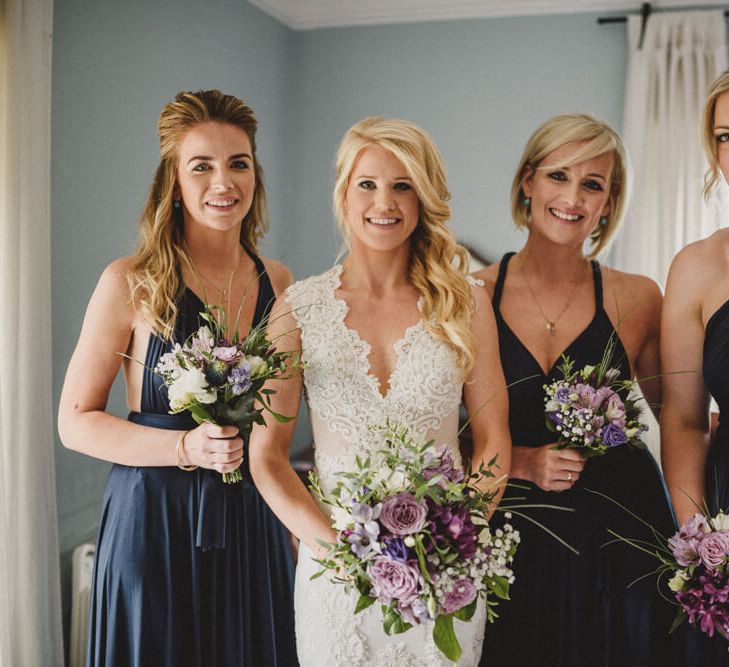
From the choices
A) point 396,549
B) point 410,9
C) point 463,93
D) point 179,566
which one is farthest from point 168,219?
point 410,9

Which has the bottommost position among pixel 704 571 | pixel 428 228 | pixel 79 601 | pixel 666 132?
pixel 79 601

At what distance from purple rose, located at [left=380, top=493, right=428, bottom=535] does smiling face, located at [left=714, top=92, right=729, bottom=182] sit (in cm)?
124

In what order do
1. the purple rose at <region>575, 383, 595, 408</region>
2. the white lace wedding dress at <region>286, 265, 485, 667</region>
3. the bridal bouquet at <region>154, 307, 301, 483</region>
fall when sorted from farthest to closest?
1. the purple rose at <region>575, 383, 595, 408</region>
2. the white lace wedding dress at <region>286, 265, 485, 667</region>
3. the bridal bouquet at <region>154, 307, 301, 483</region>

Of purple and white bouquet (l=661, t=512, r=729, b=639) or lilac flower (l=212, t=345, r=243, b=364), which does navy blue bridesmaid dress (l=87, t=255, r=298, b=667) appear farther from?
purple and white bouquet (l=661, t=512, r=729, b=639)

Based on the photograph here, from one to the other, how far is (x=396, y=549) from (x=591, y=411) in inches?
28.8

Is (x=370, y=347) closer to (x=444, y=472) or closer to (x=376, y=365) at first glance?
(x=376, y=365)

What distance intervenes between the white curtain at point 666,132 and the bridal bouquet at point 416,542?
355cm

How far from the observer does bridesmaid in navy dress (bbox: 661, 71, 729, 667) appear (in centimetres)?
200

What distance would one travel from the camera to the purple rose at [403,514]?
1.41 metres

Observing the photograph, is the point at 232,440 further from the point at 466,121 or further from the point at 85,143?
the point at 466,121

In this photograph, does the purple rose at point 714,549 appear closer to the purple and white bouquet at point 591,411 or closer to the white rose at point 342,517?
the purple and white bouquet at point 591,411

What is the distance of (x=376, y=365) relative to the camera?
6.44 ft

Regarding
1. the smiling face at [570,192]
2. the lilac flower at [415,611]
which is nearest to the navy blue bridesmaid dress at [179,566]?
the lilac flower at [415,611]

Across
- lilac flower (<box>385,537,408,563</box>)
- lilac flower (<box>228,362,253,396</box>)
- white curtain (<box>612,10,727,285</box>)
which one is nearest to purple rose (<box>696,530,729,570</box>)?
lilac flower (<box>385,537,408,563</box>)
